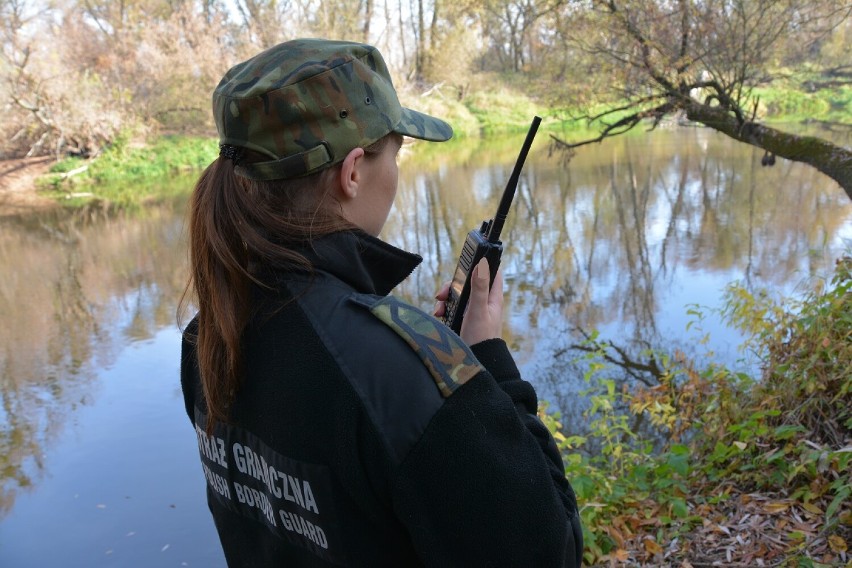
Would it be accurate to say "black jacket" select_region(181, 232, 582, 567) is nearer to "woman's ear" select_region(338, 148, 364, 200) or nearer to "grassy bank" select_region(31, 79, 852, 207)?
"woman's ear" select_region(338, 148, 364, 200)

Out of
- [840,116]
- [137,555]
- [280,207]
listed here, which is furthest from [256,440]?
[840,116]

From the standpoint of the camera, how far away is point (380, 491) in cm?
98

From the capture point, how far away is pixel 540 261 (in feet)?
32.2

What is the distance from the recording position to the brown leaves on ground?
268 centimetres

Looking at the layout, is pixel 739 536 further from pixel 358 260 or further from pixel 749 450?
pixel 358 260

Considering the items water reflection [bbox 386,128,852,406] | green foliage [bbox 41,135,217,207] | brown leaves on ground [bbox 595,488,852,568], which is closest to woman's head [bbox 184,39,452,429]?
brown leaves on ground [bbox 595,488,852,568]

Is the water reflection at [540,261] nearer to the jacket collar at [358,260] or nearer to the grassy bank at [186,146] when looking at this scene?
the grassy bank at [186,146]

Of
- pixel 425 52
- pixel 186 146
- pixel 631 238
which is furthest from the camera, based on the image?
pixel 425 52

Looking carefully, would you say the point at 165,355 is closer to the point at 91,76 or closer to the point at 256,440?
the point at 256,440

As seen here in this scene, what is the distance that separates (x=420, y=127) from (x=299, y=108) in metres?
0.28

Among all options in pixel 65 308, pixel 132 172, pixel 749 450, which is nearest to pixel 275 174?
pixel 749 450

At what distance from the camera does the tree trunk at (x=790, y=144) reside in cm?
667

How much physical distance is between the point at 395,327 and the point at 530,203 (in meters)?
12.5

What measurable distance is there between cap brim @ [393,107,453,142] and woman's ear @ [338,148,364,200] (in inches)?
3.5
